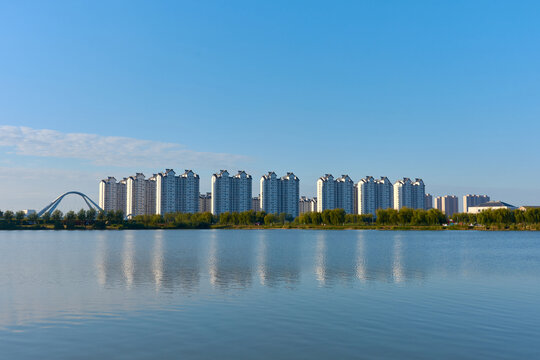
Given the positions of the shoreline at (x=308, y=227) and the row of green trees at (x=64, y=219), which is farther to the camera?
the row of green trees at (x=64, y=219)

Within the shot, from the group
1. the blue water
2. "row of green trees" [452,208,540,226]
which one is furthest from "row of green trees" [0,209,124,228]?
the blue water

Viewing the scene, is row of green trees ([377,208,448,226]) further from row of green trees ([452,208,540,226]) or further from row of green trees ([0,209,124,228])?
row of green trees ([0,209,124,228])

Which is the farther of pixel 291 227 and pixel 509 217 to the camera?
pixel 291 227

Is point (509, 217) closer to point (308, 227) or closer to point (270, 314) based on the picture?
point (308, 227)

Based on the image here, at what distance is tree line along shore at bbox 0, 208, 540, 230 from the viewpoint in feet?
387

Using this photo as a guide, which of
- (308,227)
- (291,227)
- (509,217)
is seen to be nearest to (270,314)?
(509,217)

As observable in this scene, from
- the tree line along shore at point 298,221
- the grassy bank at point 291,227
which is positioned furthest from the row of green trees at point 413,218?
the grassy bank at point 291,227

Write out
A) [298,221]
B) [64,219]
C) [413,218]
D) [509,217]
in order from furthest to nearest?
[298,221]
[64,219]
[413,218]
[509,217]

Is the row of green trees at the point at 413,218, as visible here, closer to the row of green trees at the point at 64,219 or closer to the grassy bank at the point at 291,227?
the grassy bank at the point at 291,227

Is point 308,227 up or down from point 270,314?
down

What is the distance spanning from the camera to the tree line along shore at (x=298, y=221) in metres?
118

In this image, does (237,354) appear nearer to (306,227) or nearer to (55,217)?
(306,227)

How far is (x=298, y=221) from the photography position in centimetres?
16650

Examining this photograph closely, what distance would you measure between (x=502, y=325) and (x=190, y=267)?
22.4 meters
